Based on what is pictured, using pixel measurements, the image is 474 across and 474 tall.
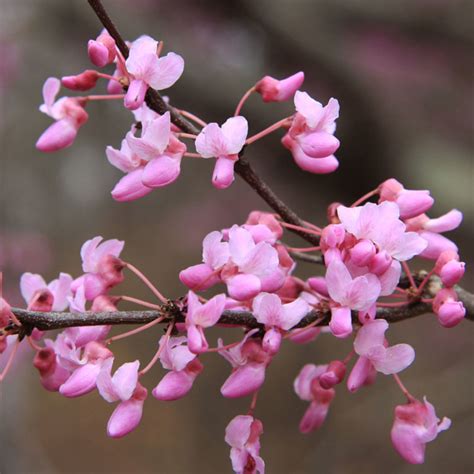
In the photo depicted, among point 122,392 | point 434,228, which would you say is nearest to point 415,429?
point 434,228

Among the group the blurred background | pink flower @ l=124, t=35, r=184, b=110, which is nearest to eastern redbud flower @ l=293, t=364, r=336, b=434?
pink flower @ l=124, t=35, r=184, b=110

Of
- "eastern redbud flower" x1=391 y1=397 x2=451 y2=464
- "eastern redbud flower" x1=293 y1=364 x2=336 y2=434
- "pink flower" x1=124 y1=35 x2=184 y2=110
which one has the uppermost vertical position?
"pink flower" x1=124 y1=35 x2=184 y2=110

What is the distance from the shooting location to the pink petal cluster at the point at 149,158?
75 cm

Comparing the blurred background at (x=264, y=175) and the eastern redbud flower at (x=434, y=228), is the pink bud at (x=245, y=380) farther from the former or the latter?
the blurred background at (x=264, y=175)

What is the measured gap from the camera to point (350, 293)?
739 millimetres

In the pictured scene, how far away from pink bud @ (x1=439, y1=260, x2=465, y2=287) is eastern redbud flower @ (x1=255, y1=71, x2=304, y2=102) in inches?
11.1

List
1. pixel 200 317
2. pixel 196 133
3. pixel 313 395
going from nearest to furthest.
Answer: pixel 200 317
pixel 196 133
pixel 313 395

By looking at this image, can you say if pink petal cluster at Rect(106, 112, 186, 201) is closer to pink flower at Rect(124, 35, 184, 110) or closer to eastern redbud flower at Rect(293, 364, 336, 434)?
pink flower at Rect(124, 35, 184, 110)

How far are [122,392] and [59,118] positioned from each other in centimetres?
37

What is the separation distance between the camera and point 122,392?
76 centimetres

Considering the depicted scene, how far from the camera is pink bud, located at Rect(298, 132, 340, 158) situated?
80cm

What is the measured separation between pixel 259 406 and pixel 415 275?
10.0 ft

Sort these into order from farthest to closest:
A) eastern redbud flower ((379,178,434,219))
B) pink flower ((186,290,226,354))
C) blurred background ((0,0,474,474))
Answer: blurred background ((0,0,474,474)) → eastern redbud flower ((379,178,434,219)) → pink flower ((186,290,226,354))

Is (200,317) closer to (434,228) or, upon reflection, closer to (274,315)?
(274,315)
